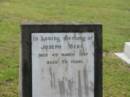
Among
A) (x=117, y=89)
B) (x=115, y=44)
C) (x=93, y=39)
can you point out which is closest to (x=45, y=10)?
(x=115, y=44)

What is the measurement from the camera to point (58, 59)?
6.34 meters

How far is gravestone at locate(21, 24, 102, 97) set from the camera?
248 inches

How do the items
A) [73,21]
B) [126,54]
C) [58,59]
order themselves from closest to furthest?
[58,59] → [73,21] → [126,54]

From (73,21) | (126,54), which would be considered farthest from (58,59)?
(126,54)

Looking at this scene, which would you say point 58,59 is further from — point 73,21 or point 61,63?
point 73,21

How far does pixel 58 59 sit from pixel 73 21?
1.87 metres

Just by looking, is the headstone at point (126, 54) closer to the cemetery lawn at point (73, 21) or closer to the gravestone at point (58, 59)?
the cemetery lawn at point (73, 21)

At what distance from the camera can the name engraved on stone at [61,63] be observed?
630cm

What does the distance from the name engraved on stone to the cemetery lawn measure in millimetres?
1535

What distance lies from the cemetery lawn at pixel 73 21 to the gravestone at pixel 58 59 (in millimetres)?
1510

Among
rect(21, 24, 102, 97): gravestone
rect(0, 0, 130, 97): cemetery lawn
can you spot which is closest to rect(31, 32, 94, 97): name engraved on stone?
rect(21, 24, 102, 97): gravestone

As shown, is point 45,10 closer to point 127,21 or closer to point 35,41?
point 127,21

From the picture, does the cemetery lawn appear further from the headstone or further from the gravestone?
the gravestone

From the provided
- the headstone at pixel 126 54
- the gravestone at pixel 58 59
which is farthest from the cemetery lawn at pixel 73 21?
the gravestone at pixel 58 59
